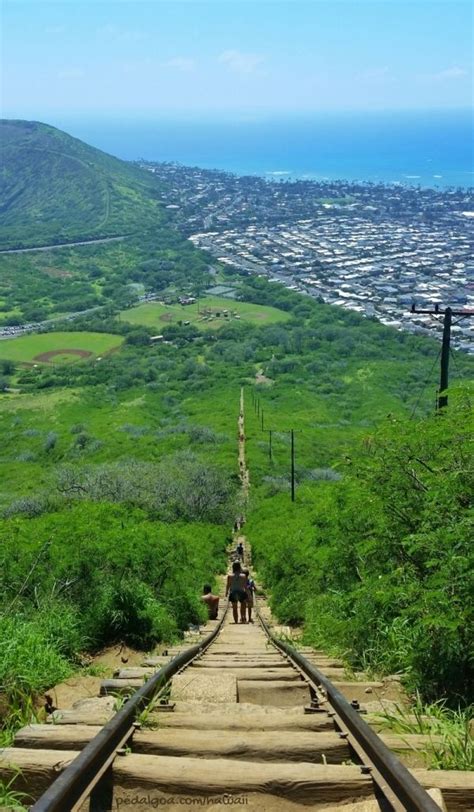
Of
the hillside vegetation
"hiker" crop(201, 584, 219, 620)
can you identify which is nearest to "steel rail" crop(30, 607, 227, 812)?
the hillside vegetation

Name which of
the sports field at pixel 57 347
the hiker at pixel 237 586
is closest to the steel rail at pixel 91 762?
the hiker at pixel 237 586

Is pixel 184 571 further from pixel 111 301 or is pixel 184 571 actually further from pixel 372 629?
pixel 111 301

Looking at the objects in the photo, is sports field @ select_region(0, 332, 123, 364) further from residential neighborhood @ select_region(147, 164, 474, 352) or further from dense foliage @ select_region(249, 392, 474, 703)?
dense foliage @ select_region(249, 392, 474, 703)

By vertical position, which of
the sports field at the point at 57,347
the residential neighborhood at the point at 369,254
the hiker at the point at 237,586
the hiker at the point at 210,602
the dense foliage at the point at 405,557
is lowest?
the sports field at the point at 57,347

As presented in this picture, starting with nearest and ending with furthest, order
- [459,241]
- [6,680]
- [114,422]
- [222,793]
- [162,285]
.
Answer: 1. [222,793]
2. [6,680]
3. [114,422]
4. [162,285]
5. [459,241]

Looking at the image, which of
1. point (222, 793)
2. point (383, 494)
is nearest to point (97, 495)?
point (383, 494)

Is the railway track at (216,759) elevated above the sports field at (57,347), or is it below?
above

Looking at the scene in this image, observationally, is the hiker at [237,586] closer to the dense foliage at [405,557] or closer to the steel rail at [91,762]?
the dense foliage at [405,557]
